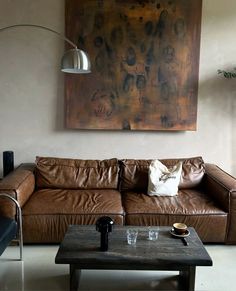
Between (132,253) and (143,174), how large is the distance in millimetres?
1410

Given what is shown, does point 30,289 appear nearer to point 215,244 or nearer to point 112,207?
point 112,207

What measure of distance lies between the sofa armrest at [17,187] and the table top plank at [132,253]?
691mm

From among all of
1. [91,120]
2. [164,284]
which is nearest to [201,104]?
[91,120]

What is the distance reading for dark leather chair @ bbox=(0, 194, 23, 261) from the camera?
228 centimetres

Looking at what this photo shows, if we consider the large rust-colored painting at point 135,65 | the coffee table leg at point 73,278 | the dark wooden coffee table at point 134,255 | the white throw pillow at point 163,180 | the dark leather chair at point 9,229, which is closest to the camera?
the dark wooden coffee table at point 134,255

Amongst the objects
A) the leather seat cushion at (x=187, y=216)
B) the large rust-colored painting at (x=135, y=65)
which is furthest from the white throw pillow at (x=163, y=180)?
the large rust-colored painting at (x=135, y=65)

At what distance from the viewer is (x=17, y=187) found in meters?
2.81

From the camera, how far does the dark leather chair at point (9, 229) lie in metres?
2.28

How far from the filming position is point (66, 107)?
11.8ft

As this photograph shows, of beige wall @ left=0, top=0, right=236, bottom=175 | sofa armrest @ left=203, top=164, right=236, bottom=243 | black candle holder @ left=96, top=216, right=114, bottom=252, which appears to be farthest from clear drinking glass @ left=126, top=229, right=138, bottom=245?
beige wall @ left=0, top=0, right=236, bottom=175

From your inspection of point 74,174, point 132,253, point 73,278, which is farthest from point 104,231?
point 74,174

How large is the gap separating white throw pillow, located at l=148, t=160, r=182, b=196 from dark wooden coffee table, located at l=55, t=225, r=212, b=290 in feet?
2.86

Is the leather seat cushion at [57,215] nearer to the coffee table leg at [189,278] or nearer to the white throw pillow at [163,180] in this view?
the white throw pillow at [163,180]

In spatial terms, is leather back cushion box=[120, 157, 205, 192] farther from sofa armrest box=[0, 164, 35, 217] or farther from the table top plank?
the table top plank
